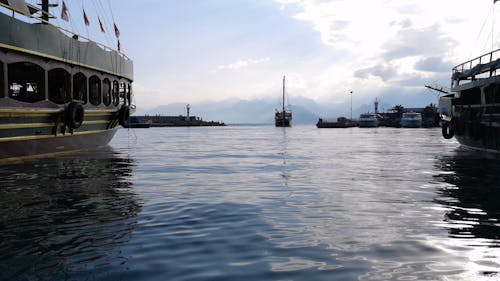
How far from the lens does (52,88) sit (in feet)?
74.4

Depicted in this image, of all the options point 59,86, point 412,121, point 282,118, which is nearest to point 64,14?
point 59,86

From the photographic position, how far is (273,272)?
4863 mm

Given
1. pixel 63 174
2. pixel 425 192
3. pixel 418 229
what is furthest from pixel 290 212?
pixel 63 174

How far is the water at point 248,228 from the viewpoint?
4973 millimetres

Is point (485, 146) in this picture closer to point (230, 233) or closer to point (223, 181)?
point (223, 181)

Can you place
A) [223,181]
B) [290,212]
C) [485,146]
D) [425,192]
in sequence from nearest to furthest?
[290,212], [425,192], [223,181], [485,146]

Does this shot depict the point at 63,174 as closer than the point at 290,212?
No

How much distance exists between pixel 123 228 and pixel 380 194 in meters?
6.35

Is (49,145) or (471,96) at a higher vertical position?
(471,96)

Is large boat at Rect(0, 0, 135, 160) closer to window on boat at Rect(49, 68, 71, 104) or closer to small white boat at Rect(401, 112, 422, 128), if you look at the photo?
window on boat at Rect(49, 68, 71, 104)

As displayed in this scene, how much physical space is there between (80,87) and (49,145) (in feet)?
15.9

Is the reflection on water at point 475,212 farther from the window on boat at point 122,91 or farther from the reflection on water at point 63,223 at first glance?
the window on boat at point 122,91

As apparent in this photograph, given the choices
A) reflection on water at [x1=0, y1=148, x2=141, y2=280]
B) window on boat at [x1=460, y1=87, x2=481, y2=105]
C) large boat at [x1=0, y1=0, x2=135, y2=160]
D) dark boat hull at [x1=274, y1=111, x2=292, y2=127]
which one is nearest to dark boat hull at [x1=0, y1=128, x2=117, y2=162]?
large boat at [x1=0, y1=0, x2=135, y2=160]

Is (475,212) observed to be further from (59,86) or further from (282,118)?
(282,118)
